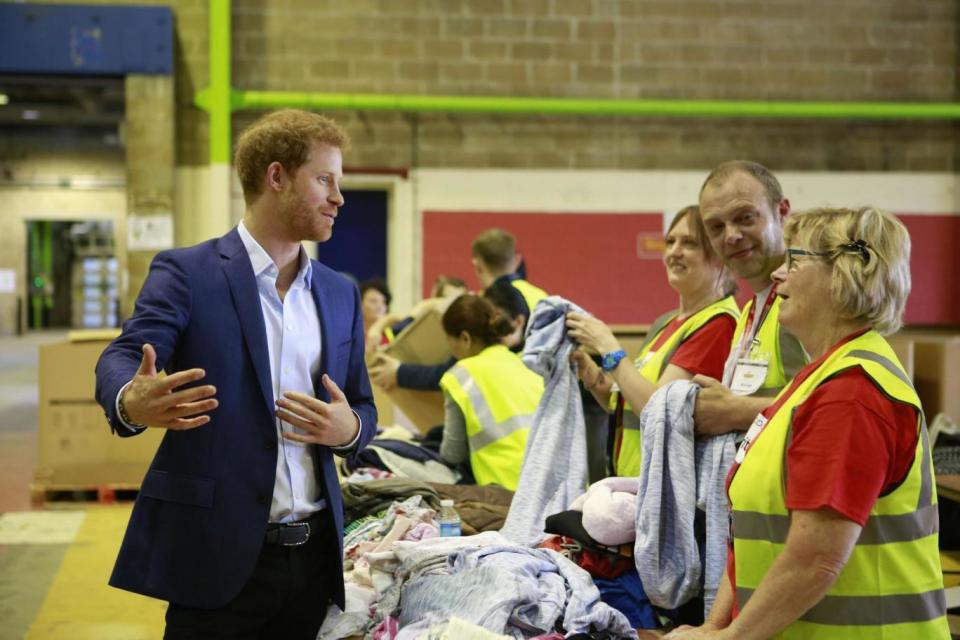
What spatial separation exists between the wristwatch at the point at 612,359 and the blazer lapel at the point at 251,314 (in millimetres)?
1051

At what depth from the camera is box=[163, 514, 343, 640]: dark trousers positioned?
73.3 inches

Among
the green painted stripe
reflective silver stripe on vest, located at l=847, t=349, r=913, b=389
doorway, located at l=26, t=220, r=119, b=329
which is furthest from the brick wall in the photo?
doorway, located at l=26, t=220, r=119, b=329

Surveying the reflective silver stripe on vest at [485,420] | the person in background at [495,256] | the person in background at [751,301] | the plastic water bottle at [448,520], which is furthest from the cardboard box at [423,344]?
the person in background at [751,301]

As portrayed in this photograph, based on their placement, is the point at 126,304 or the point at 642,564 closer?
the point at 642,564

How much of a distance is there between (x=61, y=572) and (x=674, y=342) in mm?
3275

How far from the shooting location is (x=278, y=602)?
76.0 inches

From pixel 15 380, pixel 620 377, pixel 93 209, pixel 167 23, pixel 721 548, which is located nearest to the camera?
pixel 721 548

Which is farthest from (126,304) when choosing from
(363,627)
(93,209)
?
(93,209)

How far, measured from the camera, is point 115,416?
1666 mm

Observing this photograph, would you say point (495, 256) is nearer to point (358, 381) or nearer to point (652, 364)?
point (652, 364)

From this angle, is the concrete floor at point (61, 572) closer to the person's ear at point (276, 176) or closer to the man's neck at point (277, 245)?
the man's neck at point (277, 245)

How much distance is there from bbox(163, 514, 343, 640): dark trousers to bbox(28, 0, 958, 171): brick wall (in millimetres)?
6748

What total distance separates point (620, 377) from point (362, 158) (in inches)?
249

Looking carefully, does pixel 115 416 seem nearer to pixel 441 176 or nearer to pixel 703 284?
pixel 703 284
